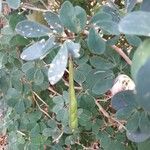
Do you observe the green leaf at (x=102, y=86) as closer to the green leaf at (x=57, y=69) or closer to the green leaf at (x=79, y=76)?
the green leaf at (x=79, y=76)

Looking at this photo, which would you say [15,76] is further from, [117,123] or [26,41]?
[117,123]

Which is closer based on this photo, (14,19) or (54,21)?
(54,21)

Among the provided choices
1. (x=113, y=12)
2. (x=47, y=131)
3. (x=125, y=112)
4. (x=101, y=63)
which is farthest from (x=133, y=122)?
(x=47, y=131)

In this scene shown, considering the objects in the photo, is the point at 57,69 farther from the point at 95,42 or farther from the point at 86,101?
the point at 86,101

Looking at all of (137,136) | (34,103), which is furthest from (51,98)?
(137,136)

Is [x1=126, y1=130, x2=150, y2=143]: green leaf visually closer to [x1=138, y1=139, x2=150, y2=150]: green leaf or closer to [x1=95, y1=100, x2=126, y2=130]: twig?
[x1=138, y1=139, x2=150, y2=150]: green leaf

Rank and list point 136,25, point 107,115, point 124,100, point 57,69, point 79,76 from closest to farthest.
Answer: point 136,25, point 57,69, point 124,100, point 79,76, point 107,115

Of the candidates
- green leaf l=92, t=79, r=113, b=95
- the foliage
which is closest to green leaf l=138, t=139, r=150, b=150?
the foliage

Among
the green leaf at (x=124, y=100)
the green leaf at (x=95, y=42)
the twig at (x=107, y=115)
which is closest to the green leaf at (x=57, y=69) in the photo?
the green leaf at (x=95, y=42)
